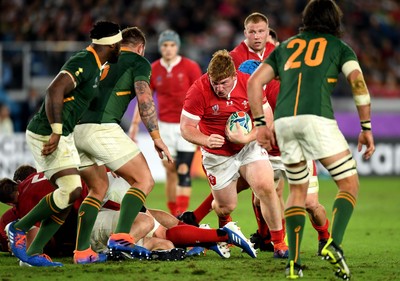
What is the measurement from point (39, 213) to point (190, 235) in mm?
1584

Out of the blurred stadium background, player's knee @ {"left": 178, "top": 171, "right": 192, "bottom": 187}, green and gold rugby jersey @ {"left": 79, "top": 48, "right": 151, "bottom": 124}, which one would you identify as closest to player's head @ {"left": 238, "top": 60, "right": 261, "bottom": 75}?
green and gold rugby jersey @ {"left": 79, "top": 48, "right": 151, "bottom": 124}

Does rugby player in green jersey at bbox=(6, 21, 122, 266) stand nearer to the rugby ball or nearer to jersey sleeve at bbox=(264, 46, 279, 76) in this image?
the rugby ball

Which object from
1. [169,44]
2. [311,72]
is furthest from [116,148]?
[169,44]

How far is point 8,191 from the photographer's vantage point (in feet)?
29.6

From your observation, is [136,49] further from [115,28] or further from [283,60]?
[283,60]

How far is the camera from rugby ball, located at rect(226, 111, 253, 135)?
9.24 m

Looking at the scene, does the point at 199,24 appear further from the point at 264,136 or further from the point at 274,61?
the point at 264,136

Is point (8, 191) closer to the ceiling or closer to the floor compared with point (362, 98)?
closer to the floor

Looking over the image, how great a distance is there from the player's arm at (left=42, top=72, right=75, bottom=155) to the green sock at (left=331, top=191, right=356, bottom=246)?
2619mm

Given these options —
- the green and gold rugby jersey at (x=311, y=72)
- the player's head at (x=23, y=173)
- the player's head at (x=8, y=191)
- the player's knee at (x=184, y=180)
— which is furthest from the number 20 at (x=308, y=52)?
the player's knee at (x=184, y=180)

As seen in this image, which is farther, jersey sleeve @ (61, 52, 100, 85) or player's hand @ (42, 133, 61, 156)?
jersey sleeve @ (61, 52, 100, 85)

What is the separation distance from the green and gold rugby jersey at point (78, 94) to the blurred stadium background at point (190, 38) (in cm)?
1211

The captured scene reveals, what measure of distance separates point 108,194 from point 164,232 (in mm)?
752

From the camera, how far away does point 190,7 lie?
24.4 metres
